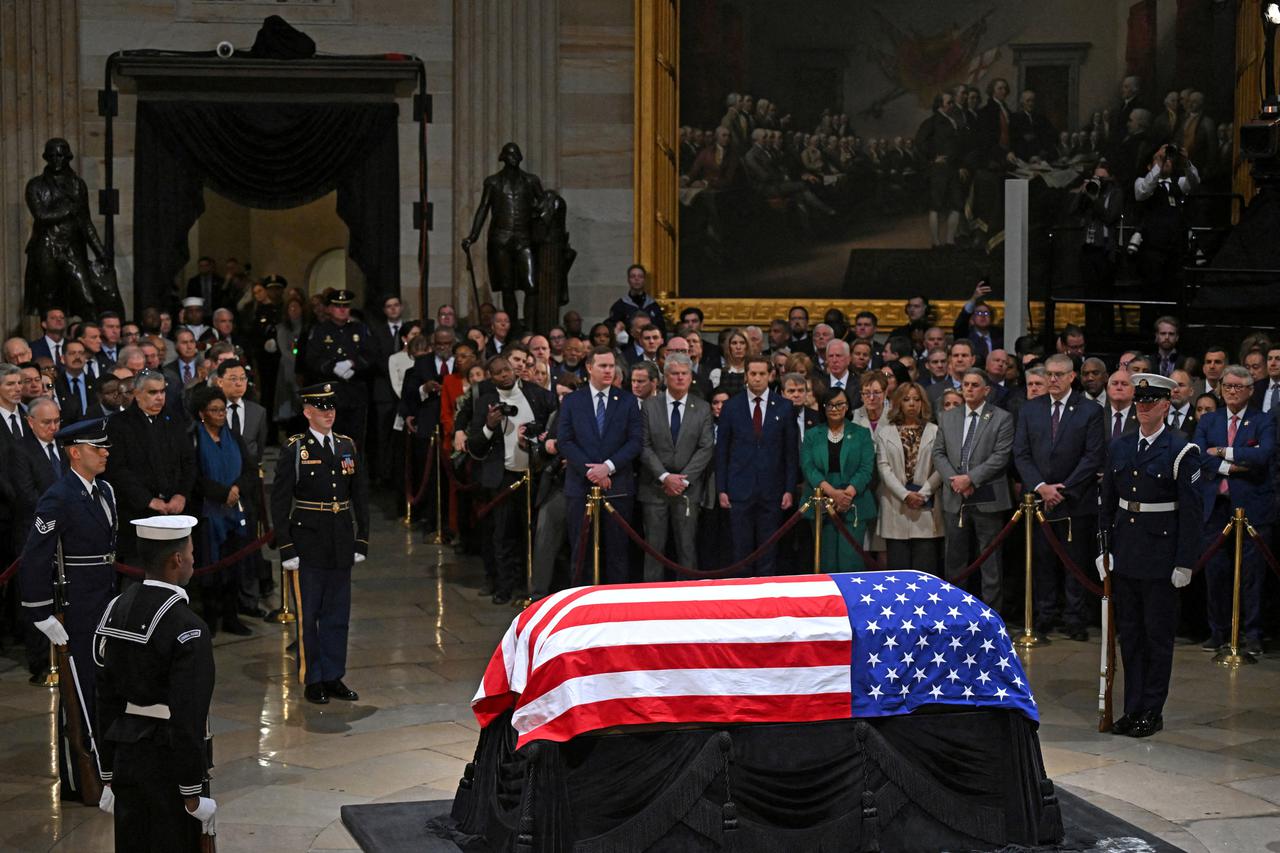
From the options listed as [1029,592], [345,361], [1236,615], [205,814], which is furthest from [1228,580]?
[345,361]

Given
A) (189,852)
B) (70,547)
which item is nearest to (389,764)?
(70,547)

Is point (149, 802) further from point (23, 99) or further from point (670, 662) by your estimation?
point (23, 99)

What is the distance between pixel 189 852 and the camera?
20.1ft

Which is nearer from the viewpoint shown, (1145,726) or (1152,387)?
(1152,387)

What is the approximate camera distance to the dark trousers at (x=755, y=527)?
11727 mm

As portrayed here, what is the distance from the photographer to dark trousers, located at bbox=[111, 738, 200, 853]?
19.8 feet

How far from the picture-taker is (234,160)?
720 inches

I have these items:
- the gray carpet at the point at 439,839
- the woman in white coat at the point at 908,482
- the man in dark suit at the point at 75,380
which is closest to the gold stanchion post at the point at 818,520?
the woman in white coat at the point at 908,482

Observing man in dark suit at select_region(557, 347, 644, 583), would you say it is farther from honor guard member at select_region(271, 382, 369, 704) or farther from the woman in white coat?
honor guard member at select_region(271, 382, 369, 704)

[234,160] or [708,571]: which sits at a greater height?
[234,160]

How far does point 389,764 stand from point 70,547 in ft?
6.12

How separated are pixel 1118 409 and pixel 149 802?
24.3ft

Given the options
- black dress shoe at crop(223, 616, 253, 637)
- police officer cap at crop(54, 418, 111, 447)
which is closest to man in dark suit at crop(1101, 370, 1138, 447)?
black dress shoe at crop(223, 616, 253, 637)

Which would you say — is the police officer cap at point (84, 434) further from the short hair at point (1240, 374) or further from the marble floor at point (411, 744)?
the short hair at point (1240, 374)
